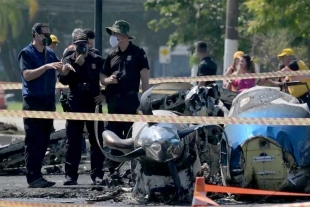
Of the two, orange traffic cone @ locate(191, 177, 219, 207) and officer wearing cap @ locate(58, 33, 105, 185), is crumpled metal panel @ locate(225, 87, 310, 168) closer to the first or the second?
officer wearing cap @ locate(58, 33, 105, 185)

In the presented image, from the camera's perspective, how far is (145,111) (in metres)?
9.38

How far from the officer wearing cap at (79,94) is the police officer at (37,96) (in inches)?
9.6

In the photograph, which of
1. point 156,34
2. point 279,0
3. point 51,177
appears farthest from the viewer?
point 156,34

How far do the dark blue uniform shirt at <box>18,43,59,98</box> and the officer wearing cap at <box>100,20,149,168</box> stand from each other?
0.61 m

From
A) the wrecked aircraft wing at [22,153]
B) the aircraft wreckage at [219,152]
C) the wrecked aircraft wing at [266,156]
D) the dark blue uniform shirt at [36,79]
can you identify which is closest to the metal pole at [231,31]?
the wrecked aircraft wing at [22,153]

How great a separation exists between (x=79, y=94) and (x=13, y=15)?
2603 cm

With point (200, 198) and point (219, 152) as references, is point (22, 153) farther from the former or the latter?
point (200, 198)

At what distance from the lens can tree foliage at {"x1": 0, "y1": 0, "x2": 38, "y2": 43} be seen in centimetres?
3496

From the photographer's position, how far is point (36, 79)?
10719 millimetres

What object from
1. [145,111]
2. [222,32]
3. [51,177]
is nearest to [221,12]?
[222,32]

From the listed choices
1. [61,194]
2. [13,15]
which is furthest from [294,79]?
[13,15]

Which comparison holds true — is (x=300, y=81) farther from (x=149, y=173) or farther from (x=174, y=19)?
(x=174, y=19)

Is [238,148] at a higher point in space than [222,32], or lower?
lower

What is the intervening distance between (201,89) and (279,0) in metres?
10.9
